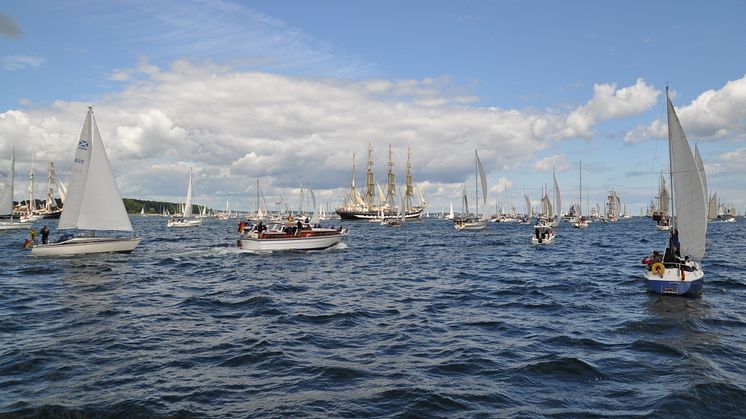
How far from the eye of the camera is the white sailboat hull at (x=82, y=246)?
124ft

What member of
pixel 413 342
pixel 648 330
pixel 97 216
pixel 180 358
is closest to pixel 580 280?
pixel 648 330

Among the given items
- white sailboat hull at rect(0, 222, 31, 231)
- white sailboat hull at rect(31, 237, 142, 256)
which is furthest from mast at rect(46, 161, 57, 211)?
white sailboat hull at rect(31, 237, 142, 256)

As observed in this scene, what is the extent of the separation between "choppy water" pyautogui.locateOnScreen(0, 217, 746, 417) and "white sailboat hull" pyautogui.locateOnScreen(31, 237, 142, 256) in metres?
8.47

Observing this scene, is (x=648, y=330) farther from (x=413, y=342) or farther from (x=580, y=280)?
(x=580, y=280)

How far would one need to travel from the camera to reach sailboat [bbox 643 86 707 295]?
889 inches

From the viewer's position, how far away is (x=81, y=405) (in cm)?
978

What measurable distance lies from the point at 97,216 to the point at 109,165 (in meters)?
4.09

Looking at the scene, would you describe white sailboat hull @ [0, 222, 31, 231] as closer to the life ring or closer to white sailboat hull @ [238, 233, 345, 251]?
white sailboat hull @ [238, 233, 345, 251]

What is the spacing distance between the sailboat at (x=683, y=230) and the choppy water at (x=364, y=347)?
36.0 inches

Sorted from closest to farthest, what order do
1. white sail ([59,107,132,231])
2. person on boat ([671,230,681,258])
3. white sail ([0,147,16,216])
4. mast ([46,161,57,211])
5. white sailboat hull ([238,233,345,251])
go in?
person on boat ([671,230,681,258])
white sail ([59,107,132,231])
white sailboat hull ([238,233,345,251])
white sail ([0,147,16,216])
mast ([46,161,57,211])

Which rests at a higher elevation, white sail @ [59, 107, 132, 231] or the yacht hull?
white sail @ [59, 107, 132, 231]

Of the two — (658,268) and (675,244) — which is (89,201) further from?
(675,244)

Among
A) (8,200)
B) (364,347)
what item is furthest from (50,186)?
(364,347)

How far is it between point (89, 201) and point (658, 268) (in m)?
38.1
